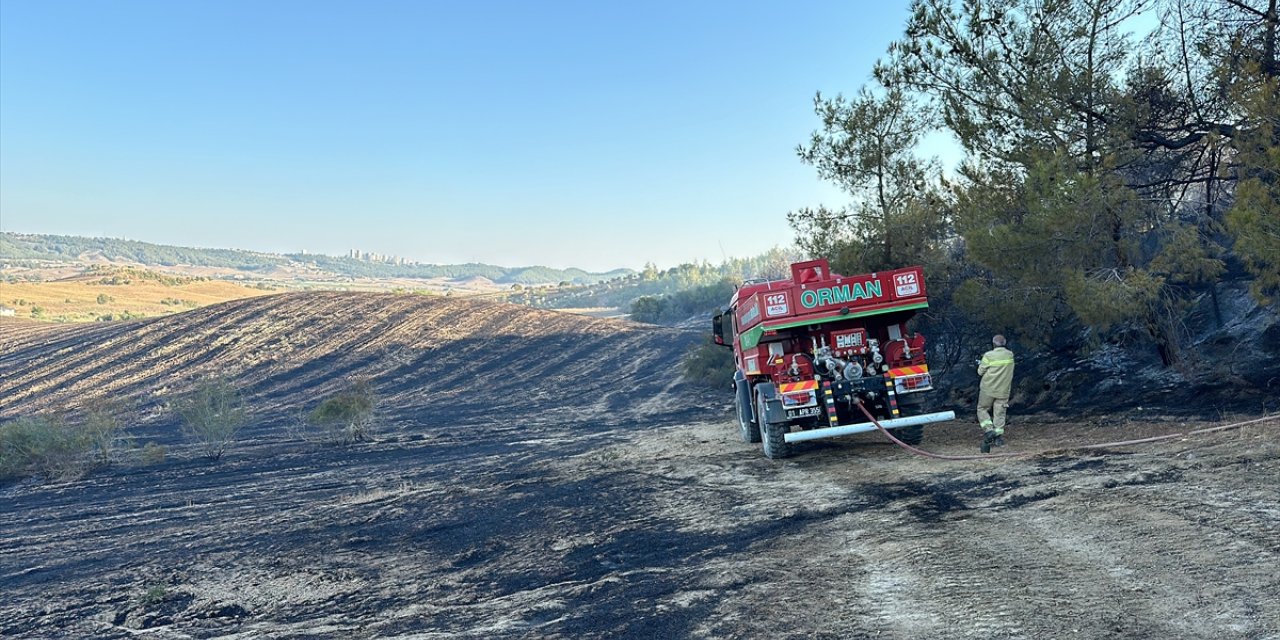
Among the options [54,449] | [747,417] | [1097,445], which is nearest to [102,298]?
[54,449]

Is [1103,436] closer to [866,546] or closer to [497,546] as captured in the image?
[866,546]

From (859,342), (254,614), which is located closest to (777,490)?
(859,342)

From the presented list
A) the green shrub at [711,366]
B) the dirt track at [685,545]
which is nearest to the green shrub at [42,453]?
the dirt track at [685,545]

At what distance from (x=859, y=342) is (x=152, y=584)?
9.68m

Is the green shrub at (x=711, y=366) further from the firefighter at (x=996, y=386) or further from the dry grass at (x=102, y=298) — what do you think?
the dry grass at (x=102, y=298)

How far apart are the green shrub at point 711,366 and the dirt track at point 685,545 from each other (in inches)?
430

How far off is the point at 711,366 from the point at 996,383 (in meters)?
18.5

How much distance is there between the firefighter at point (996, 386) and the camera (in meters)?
10.8

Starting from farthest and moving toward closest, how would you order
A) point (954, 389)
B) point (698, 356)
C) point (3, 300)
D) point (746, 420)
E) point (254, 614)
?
point (3, 300) → point (698, 356) → point (954, 389) → point (746, 420) → point (254, 614)

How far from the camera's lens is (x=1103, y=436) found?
36.3ft

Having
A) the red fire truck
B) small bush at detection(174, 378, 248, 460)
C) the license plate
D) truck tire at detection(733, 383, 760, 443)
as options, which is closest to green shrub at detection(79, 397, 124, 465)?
small bush at detection(174, 378, 248, 460)

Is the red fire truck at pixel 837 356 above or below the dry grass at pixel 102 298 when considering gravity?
below

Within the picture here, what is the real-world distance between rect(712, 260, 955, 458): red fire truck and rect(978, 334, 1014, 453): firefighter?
559mm

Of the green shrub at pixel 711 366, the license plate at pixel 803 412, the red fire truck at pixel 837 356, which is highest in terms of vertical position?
the red fire truck at pixel 837 356
